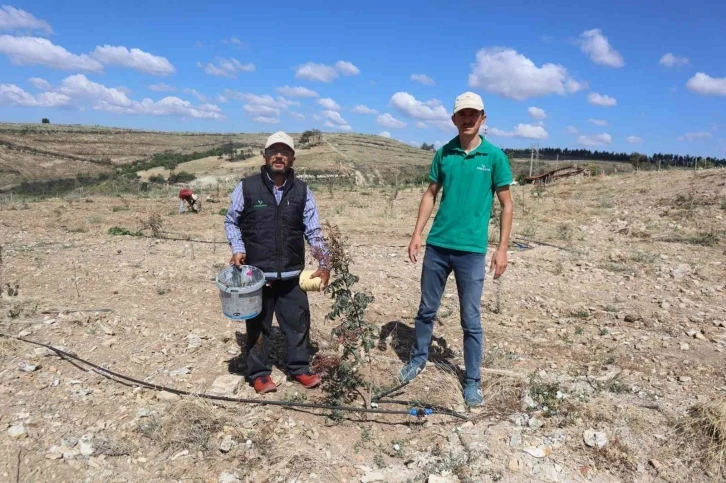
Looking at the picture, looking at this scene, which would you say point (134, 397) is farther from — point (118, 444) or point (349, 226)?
point (349, 226)

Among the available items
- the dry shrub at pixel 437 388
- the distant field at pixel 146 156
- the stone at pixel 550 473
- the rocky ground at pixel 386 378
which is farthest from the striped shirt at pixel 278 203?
the distant field at pixel 146 156

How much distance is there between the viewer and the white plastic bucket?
2.81 m

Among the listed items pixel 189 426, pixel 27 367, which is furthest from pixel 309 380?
pixel 27 367

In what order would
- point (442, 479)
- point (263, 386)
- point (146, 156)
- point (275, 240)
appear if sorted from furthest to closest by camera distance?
point (146, 156), point (263, 386), point (275, 240), point (442, 479)

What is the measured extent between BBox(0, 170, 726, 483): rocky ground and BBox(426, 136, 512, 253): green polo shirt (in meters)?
1.03

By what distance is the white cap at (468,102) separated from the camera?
2.77 m

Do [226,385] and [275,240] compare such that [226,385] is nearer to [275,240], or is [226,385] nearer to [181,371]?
[181,371]

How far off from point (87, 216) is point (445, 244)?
11628mm

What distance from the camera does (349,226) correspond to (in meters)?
10.2

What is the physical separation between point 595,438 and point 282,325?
79.5 inches

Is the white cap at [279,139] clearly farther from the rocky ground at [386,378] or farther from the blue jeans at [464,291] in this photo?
the rocky ground at [386,378]

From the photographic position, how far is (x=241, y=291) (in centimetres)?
279

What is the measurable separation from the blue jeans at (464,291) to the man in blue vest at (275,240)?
A: 70 centimetres

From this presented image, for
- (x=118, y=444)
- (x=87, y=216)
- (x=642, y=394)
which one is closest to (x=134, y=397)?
(x=118, y=444)
